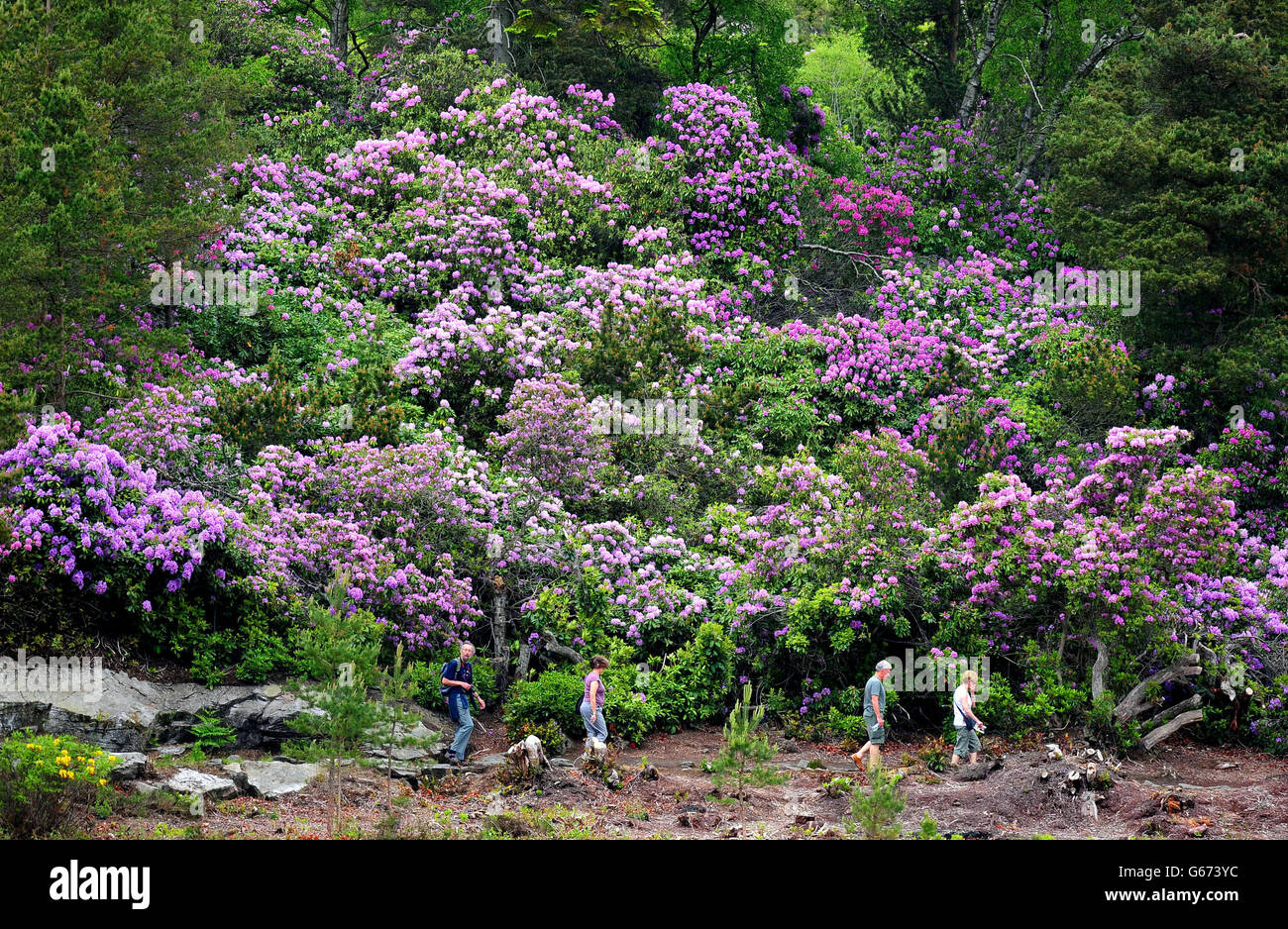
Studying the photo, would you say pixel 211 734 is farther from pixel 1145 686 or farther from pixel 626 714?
pixel 1145 686

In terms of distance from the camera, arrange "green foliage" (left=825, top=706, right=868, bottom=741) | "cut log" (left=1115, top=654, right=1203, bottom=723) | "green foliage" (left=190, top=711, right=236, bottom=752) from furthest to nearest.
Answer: "green foliage" (left=825, top=706, right=868, bottom=741), "cut log" (left=1115, top=654, right=1203, bottom=723), "green foliage" (left=190, top=711, right=236, bottom=752)

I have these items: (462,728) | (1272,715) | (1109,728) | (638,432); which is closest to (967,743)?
(1109,728)

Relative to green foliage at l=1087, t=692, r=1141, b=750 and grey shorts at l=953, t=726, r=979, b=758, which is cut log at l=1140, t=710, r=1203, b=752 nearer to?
green foliage at l=1087, t=692, r=1141, b=750

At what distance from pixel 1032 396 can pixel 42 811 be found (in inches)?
658

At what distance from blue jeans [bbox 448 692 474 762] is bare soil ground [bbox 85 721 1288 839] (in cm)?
48

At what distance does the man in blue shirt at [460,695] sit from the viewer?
46.4ft

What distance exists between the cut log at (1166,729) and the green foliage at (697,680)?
4.96 metres

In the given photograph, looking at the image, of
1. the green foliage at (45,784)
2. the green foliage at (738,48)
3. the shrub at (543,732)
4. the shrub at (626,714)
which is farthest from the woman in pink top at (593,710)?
the green foliage at (738,48)

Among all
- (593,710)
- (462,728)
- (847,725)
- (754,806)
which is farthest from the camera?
(847,725)

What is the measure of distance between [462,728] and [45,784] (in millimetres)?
4703

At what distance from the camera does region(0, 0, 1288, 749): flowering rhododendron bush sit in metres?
15.4

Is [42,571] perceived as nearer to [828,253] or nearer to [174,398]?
[174,398]

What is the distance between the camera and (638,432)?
65.7 ft

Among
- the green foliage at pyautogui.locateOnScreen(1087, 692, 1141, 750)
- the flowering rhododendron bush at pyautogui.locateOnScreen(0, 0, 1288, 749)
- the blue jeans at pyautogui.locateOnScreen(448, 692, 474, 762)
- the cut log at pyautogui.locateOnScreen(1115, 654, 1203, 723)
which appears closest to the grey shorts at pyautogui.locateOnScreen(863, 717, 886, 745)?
the flowering rhododendron bush at pyautogui.locateOnScreen(0, 0, 1288, 749)
